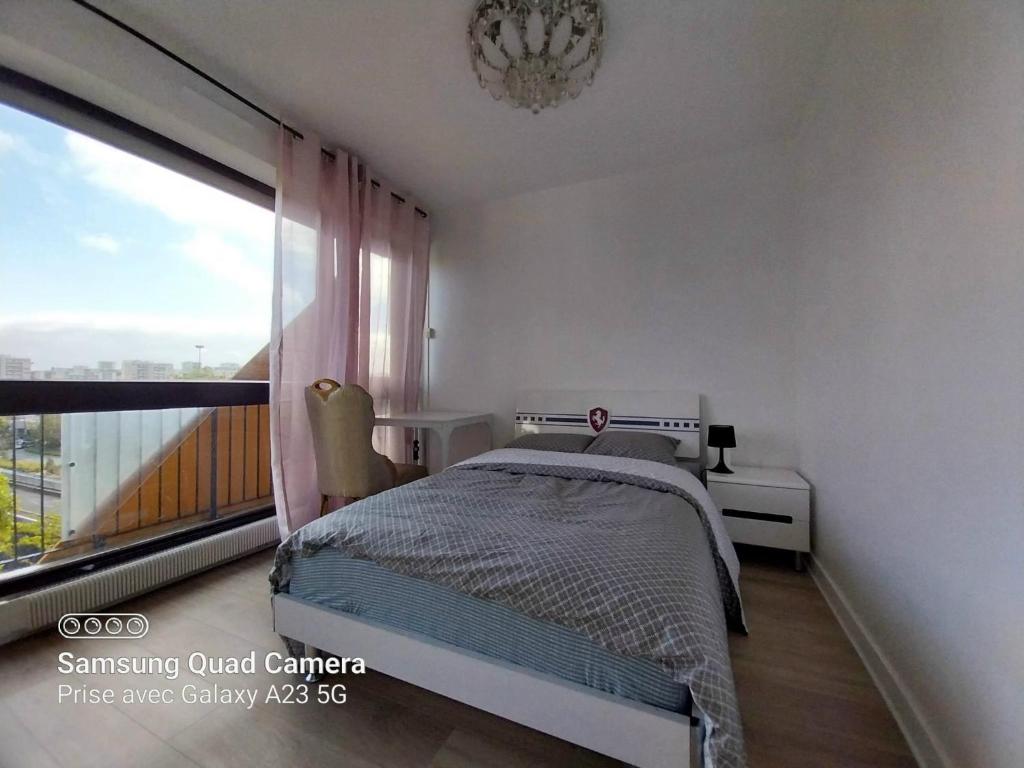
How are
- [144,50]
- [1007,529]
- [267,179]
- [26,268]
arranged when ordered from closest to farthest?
[1007,529]
[26,268]
[144,50]
[267,179]

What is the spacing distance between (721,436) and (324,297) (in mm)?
2678

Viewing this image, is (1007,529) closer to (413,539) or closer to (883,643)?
(883,643)

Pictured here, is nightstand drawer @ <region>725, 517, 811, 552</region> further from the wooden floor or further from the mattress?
the mattress

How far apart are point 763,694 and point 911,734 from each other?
36 cm

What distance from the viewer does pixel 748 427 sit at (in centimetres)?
257

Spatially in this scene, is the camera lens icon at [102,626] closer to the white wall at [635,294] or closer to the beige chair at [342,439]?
the beige chair at [342,439]

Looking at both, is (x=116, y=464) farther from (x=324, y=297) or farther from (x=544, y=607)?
(x=544, y=607)

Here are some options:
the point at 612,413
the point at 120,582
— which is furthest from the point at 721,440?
the point at 120,582

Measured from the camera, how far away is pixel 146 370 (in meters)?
1.99

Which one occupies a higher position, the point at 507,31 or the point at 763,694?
the point at 507,31

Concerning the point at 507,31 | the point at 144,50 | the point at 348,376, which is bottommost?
the point at 348,376

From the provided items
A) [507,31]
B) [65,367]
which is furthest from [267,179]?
[507,31]

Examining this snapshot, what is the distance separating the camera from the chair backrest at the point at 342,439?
2.11 meters

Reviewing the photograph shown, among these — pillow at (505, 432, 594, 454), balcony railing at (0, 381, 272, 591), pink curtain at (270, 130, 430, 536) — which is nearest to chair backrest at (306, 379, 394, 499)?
pink curtain at (270, 130, 430, 536)
